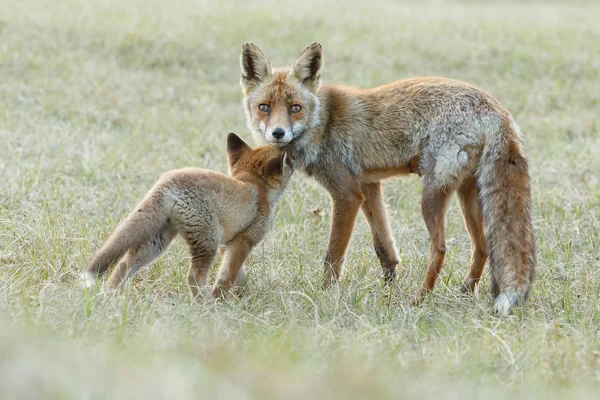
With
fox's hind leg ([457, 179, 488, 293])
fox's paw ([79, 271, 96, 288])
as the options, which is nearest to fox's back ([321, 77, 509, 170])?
fox's hind leg ([457, 179, 488, 293])

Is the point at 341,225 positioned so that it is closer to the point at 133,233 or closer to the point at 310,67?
the point at 310,67

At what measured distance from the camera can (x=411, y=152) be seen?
20.1ft

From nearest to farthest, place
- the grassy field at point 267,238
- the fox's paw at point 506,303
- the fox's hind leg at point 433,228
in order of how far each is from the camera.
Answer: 1. the grassy field at point 267,238
2. the fox's paw at point 506,303
3. the fox's hind leg at point 433,228

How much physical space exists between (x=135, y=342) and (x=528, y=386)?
2.04m

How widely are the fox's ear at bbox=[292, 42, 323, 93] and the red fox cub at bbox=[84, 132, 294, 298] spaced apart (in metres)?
0.74

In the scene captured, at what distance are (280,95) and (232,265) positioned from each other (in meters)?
1.52

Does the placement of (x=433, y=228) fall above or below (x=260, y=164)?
below

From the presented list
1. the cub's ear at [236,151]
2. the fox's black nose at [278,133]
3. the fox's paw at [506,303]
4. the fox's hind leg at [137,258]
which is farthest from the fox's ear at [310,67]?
the fox's paw at [506,303]

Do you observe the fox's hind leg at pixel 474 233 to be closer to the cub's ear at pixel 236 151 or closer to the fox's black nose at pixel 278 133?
the fox's black nose at pixel 278 133

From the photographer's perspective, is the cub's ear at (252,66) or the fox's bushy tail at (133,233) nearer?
the fox's bushy tail at (133,233)

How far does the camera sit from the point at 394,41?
1566 cm

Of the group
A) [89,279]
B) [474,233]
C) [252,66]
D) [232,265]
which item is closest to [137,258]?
[89,279]

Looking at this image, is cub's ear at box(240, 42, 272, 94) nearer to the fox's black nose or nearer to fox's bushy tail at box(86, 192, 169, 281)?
the fox's black nose

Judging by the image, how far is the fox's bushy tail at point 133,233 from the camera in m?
4.77
